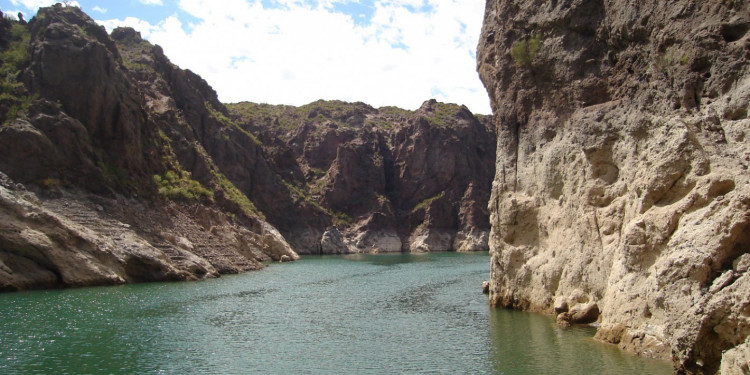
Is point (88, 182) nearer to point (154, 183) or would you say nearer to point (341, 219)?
point (154, 183)

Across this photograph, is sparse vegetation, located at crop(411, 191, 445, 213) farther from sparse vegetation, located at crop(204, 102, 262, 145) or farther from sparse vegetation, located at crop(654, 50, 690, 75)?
sparse vegetation, located at crop(654, 50, 690, 75)

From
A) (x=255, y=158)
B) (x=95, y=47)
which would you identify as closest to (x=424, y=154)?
(x=255, y=158)

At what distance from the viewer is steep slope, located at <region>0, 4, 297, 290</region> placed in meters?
42.6

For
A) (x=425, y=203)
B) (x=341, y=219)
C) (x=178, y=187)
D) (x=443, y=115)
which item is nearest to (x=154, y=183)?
(x=178, y=187)

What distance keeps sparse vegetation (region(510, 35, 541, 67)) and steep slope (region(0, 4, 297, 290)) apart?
33.0 meters

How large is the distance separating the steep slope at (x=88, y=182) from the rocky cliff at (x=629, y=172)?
29.9 m

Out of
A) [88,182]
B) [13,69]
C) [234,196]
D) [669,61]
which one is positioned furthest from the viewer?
[234,196]

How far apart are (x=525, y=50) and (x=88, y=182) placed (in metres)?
39.1

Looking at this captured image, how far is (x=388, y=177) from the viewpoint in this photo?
15062cm

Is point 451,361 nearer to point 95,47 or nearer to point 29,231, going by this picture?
point 29,231

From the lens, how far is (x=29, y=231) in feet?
135

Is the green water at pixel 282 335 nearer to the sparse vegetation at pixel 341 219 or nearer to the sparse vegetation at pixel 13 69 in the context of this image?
the sparse vegetation at pixel 13 69

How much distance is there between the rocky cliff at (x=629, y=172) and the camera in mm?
17266

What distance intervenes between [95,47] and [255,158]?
58629mm
